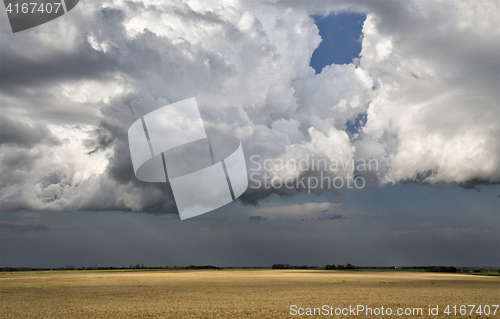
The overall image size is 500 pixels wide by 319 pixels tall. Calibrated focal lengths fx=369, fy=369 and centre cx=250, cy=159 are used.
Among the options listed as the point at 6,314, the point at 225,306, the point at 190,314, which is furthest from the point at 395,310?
the point at 6,314

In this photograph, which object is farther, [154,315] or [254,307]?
[254,307]

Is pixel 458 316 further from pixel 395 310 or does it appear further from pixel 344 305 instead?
pixel 344 305

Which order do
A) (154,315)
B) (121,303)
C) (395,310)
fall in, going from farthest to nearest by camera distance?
1. (121,303)
2. (395,310)
3. (154,315)

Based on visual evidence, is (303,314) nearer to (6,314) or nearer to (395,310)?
(395,310)

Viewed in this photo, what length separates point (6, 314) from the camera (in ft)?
104

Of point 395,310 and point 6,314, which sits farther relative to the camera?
point 395,310

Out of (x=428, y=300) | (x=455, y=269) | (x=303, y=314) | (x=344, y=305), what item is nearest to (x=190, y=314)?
(x=303, y=314)

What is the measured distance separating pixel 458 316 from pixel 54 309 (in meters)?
36.3

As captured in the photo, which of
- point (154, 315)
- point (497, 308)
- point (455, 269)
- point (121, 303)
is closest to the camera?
point (154, 315)

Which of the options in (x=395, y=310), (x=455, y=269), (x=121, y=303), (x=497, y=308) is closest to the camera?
(x=395, y=310)

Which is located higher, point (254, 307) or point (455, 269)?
point (254, 307)

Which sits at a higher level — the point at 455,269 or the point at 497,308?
the point at 497,308

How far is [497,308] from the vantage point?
120 feet

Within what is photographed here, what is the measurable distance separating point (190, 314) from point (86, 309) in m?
11.1
